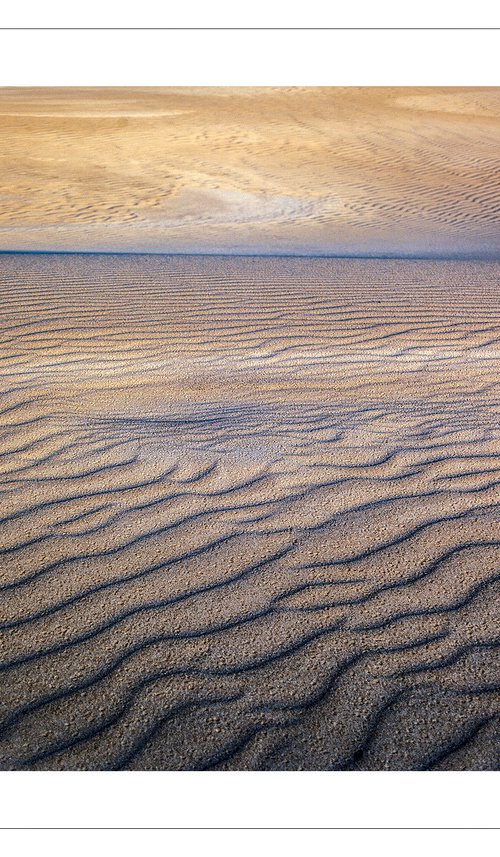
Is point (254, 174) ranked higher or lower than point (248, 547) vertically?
higher

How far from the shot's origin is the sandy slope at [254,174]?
10688 mm

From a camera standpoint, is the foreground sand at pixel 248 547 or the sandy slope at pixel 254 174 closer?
the foreground sand at pixel 248 547

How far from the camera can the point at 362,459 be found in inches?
152

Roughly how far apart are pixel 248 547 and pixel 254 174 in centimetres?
1286

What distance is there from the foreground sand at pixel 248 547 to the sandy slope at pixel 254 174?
476 centimetres

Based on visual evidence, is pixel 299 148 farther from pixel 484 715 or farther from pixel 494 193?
pixel 484 715

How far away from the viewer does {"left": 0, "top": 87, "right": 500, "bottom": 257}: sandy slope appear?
35.1 ft

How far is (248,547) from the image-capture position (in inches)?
124

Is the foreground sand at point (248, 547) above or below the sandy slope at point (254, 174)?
below

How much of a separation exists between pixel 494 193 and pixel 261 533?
12.4m

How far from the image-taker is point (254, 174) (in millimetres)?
14773

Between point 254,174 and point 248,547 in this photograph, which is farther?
point 254,174

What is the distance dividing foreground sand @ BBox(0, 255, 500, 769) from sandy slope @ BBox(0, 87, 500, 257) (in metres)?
4.76

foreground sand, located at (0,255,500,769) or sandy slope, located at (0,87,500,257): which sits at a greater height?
sandy slope, located at (0,87,500,257)
